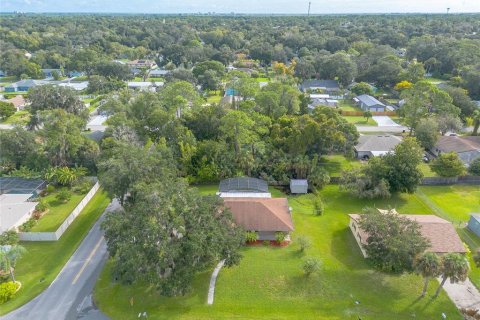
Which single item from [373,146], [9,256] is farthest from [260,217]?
[373,146]

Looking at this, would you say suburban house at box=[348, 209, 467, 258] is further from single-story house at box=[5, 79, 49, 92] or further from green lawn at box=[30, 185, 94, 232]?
single-story house at box=[5, 79, 49, 92]

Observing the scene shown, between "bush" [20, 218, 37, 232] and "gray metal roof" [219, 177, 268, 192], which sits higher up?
"gray metal roof" [219, 177, 268, 192]

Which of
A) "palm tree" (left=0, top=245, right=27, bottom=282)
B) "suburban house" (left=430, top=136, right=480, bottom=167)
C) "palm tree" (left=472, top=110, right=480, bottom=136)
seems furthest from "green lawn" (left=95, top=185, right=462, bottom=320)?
"palm tree" (left=472, top=110, right=480, bottom=136)

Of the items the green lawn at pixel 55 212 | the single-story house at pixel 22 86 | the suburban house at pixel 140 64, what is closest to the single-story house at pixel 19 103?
the single-story house at pixel 22 86

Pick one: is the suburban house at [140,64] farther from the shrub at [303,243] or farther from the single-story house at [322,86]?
the shrub at [303,243]

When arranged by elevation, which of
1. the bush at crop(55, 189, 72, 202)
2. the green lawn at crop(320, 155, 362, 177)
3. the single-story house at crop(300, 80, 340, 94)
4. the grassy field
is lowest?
the grassy field

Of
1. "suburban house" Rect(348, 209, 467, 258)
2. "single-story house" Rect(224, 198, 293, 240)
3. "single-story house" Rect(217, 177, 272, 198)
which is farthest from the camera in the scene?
"single-story house" Rect(217, 177, 272, 198)
